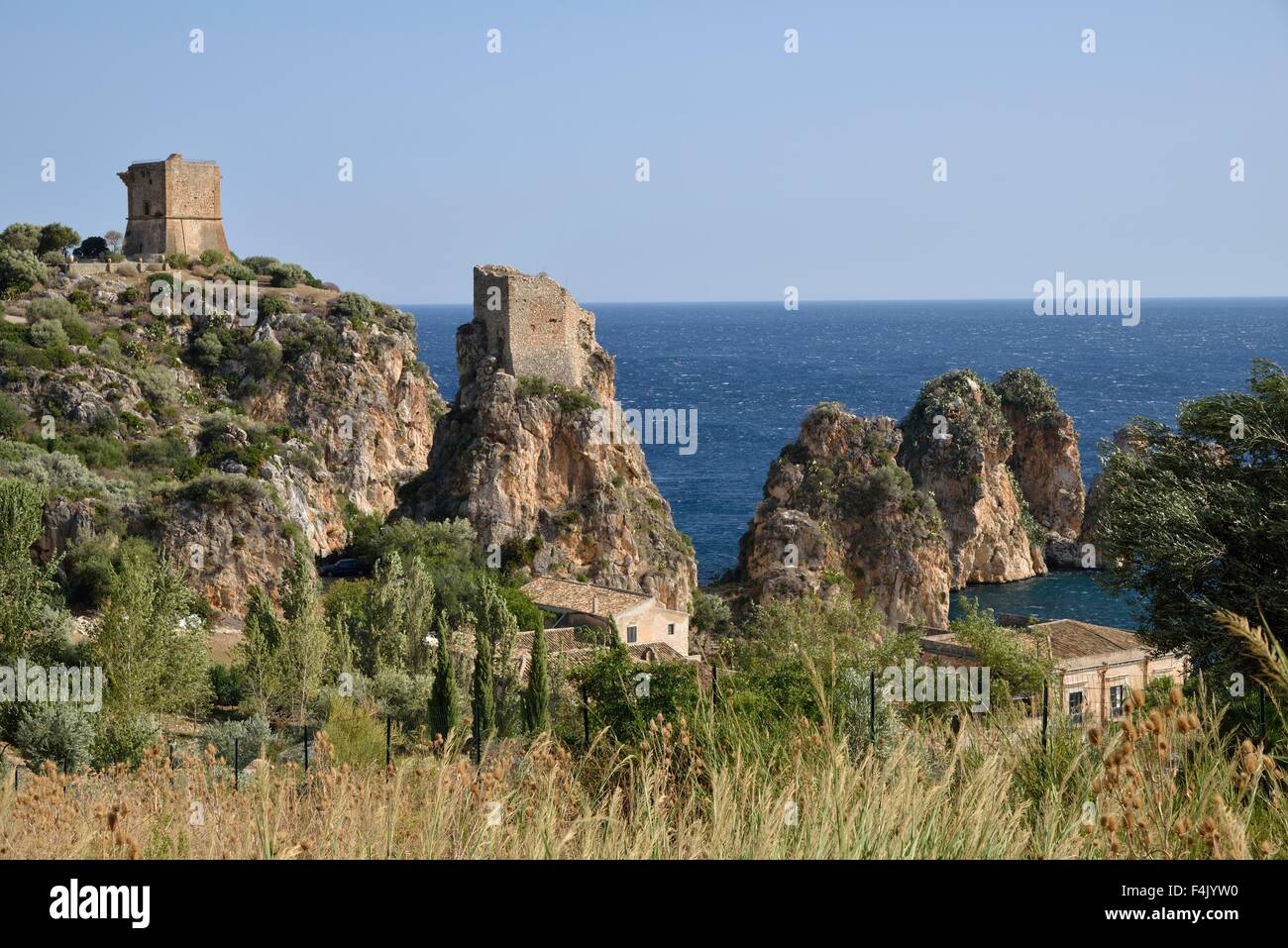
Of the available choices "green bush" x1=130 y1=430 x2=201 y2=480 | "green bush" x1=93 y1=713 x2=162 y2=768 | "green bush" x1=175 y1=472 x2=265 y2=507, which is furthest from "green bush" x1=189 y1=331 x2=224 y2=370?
"green bush" x1=93 y1=713 x2=162 y2=768

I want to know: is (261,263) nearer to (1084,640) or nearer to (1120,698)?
(1084,640)

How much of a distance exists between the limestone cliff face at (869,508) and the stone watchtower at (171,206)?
1226 inches

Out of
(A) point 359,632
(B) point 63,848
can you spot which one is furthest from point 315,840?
(A) point 359,632

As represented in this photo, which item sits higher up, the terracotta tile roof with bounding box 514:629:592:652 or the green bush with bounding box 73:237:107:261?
the green bush with bounding box 73:237:107:261

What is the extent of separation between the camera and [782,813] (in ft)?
15.3

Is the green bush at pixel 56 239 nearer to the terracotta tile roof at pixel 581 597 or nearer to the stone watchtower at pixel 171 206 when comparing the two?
the stone watchtower at pixel 171 206

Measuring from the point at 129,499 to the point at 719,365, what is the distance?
126282mm

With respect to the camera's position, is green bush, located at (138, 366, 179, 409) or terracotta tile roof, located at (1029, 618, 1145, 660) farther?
green bush, located at (138, 366, 179, 409)

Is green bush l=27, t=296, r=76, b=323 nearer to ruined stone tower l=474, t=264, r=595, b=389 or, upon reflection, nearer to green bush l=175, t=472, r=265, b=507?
green bush l=175, t=472, r=265, b=507

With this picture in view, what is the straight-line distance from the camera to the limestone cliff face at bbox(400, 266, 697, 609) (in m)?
40.8

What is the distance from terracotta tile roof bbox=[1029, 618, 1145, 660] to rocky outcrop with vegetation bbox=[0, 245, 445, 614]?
20.3m

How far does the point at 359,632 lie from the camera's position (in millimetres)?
28219
